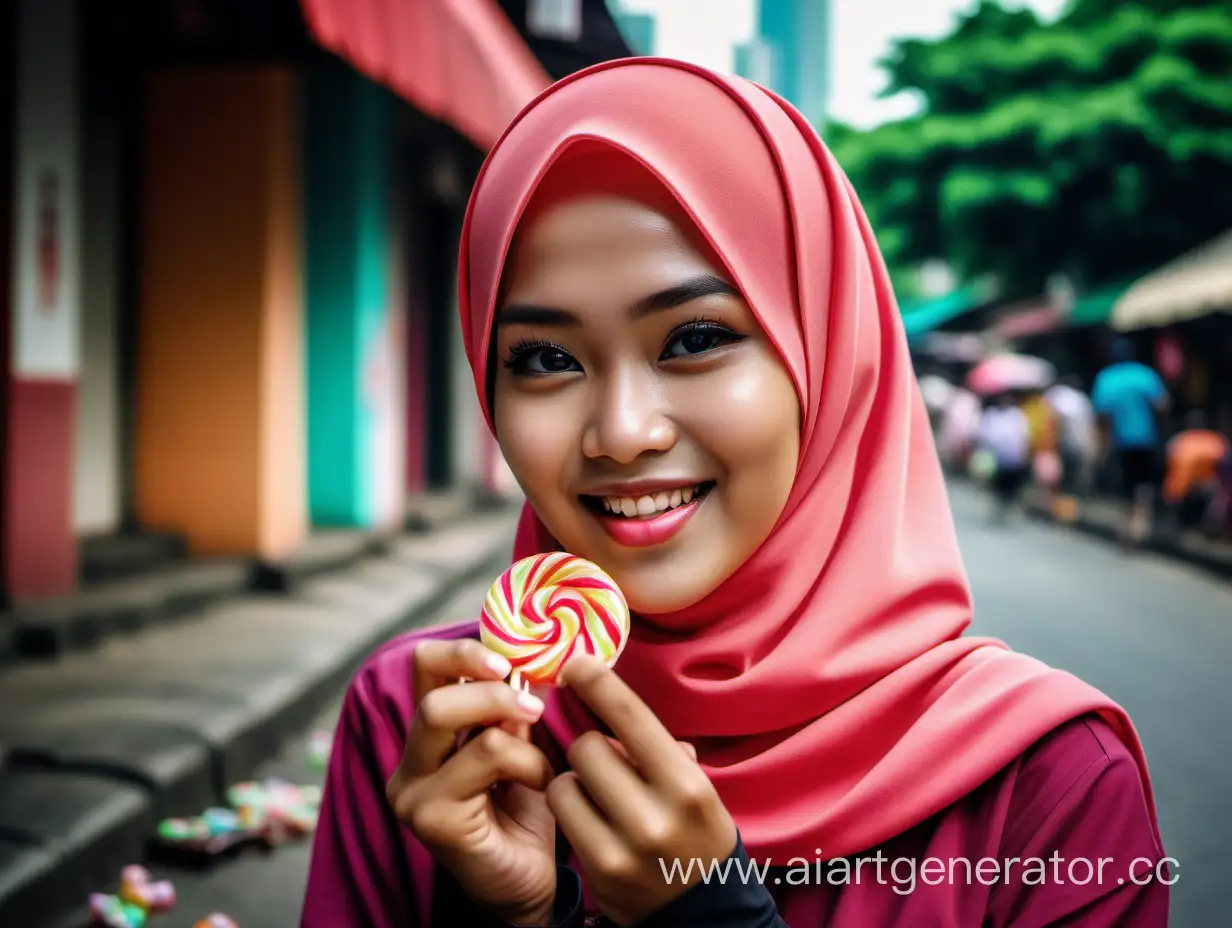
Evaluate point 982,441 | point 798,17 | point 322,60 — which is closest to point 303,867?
point 322,60

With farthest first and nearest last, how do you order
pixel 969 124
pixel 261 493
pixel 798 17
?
pixel 798 17
pixel 969 124
pixel 261 493

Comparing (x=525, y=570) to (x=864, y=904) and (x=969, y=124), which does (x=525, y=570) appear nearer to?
(x=864, y=904)

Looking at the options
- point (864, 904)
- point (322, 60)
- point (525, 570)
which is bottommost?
point (864, 904)

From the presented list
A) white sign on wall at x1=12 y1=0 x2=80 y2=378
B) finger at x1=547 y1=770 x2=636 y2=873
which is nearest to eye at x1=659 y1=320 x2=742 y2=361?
finger at x1=547 y1=770 x2=636 y2=873

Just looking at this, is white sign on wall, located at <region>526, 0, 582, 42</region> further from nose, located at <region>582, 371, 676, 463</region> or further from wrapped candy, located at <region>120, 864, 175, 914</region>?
nose, located at <region>582, 371, 676, 463</region>

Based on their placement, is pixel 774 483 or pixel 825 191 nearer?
pixel 774 483

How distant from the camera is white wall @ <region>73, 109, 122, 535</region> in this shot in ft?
22.8

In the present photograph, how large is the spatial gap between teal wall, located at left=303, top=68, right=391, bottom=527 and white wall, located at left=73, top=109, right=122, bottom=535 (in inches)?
65.1

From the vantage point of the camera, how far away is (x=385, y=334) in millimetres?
9148

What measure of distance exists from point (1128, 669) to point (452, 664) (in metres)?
5.89

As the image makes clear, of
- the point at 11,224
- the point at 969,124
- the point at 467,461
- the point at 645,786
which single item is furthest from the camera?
the point at 969,124

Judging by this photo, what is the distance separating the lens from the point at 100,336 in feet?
23.5

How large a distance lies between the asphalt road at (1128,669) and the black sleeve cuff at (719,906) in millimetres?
2589

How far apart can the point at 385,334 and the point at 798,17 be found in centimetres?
6667
